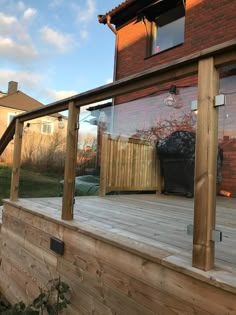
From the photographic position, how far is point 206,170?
4.57 ft

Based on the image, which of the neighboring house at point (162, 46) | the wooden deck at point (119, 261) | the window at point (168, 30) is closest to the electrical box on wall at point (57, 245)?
the wooden deck at point (119, 261)

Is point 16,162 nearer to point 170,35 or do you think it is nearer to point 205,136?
point 205,136

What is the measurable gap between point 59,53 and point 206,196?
50.4ft

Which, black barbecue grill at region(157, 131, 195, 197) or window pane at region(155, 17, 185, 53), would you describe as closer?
black barbecue grill at region(157, 131, 195, 197)

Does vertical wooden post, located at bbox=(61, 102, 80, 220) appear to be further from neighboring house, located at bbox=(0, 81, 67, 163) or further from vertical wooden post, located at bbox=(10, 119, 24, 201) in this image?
vertical wooden post, located at bbox=(10, 119, 24, 201)

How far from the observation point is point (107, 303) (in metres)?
1.79

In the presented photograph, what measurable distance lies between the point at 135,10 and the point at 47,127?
4218 mm

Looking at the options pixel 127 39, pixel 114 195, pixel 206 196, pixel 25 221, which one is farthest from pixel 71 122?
pixel 127 39

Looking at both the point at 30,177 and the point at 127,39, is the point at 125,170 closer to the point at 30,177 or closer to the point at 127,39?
the point at 30,177

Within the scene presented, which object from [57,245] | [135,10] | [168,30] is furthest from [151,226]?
[135,10]

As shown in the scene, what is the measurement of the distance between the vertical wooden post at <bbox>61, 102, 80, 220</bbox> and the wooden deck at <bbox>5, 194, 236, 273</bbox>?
122 mm

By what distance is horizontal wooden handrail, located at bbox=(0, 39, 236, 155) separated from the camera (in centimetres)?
137

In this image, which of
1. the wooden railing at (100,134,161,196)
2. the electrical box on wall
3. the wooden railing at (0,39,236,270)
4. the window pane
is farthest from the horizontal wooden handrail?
the window pane

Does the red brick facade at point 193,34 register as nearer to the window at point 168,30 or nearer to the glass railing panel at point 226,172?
the window at point 168,30
